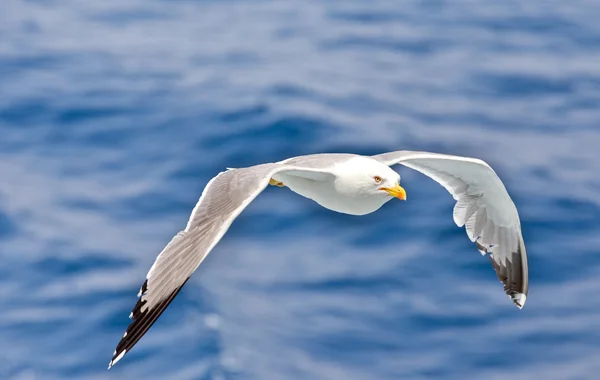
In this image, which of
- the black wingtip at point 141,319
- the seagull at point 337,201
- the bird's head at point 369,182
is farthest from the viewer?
the bird's head at point 369,182

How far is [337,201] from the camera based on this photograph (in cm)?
976

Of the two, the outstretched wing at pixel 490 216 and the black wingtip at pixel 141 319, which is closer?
the black wingtip at pixel 141 319

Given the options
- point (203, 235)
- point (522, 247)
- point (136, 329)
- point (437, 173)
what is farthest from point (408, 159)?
point (136, 329)

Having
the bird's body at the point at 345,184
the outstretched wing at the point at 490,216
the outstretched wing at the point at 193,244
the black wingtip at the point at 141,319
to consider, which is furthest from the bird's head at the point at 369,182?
the black wingtip at the point at 141,319

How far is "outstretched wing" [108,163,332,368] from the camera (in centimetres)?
814

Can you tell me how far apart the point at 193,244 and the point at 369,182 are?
179 cm

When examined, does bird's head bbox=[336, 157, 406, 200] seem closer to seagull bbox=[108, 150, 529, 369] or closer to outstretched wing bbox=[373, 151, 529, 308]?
seagull bbox=[108, 150, 529, 369]

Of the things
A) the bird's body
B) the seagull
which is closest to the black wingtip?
the seagull

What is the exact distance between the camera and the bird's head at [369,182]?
952 cm

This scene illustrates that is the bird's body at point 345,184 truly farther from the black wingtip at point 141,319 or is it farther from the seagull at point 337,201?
the black wingtip at point 141,319

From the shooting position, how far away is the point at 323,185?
9734 millimetres

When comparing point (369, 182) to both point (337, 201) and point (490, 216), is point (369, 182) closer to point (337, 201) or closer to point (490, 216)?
point (337, 201)

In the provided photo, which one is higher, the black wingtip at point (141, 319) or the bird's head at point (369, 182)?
the bird's head at point (369, 182)

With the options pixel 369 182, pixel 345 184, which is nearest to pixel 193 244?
pixel 345 184
